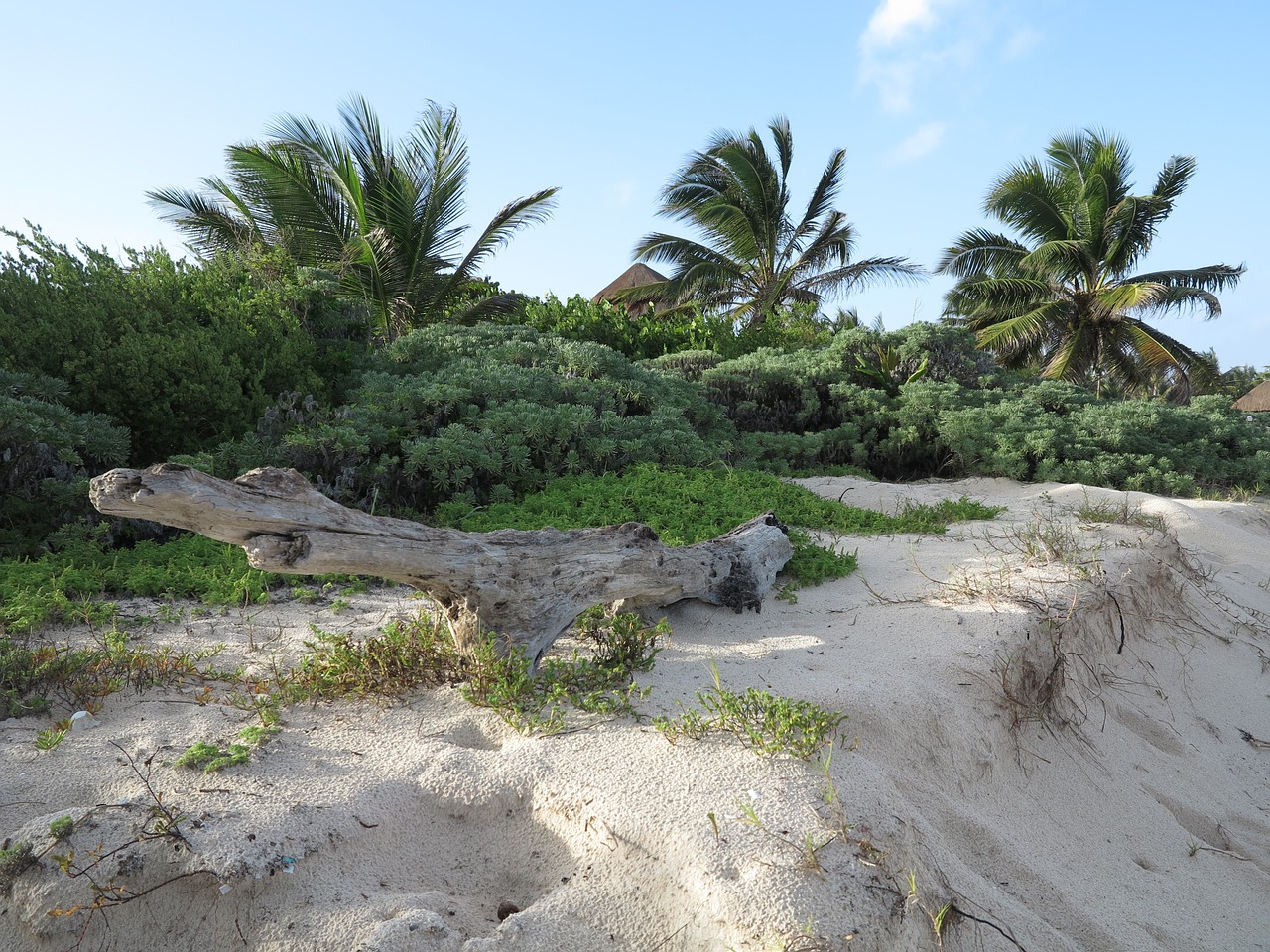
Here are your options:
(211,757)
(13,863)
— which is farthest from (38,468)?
(13,863)

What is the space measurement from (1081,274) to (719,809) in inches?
870

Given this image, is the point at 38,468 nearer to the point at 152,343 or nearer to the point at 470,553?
the point at 152,343

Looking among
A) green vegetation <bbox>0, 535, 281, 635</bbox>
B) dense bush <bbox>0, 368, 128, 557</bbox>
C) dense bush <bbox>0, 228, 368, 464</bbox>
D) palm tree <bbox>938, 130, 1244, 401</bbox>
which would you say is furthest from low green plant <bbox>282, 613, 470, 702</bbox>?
palm tree <bbox>938, 130, 1244, 401</bbox>

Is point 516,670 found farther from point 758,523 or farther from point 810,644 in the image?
point 758,523

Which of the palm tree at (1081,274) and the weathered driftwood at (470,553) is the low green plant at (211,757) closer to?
the weathered driftwood at (470,553)

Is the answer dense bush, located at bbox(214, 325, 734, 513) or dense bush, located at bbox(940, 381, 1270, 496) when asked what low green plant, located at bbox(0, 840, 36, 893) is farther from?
dense bush, located at bbox(940, 381, 1270, 496)

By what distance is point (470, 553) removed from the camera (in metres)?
3.37

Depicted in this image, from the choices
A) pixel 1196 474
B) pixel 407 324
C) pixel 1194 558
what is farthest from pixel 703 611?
pixel 407 324

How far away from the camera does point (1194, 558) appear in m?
5.77

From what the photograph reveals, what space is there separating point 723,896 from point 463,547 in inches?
70.6

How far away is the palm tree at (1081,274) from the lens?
19.0m

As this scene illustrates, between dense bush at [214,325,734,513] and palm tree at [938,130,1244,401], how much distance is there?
15230 millimetres

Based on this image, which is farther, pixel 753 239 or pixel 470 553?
pixel 753 239

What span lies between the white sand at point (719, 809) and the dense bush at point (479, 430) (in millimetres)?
2106
